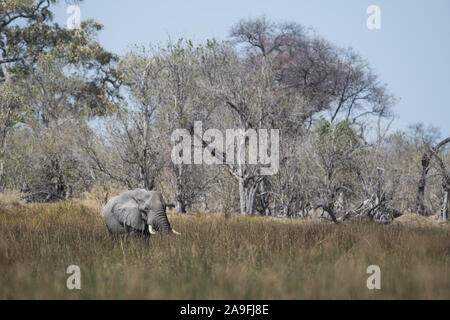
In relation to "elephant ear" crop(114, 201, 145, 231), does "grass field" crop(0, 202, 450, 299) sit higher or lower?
lower

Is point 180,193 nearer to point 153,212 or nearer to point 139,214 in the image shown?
point 139,214

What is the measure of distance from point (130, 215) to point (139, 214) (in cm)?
A: 18

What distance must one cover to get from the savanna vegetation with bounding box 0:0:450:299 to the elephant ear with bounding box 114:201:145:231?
55 centimetres

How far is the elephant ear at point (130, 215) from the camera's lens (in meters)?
8.91

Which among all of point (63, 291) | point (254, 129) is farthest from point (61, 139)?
point (63, 291)

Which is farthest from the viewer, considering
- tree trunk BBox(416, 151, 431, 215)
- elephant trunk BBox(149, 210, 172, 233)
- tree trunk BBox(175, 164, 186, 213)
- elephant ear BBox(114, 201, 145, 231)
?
tree trunk BBox(416, 151, 431, 215)

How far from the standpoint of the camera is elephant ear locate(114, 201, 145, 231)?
891 cm

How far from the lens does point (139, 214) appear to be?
29.5 feet

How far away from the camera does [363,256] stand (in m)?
6.42

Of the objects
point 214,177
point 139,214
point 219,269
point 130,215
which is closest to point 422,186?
point 214,177

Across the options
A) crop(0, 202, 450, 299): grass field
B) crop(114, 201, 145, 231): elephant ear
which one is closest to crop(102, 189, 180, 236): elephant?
crop(114, 201, 145, 231): elephant ear

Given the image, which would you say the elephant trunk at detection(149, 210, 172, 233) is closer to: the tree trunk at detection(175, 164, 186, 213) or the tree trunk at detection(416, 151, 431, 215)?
the tree trunk at detection(175, 164, 186, 213)

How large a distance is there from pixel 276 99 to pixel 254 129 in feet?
5.11

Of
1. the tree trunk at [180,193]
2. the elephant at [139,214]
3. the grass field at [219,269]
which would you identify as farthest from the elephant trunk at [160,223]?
the tree trunk at [180,193]
